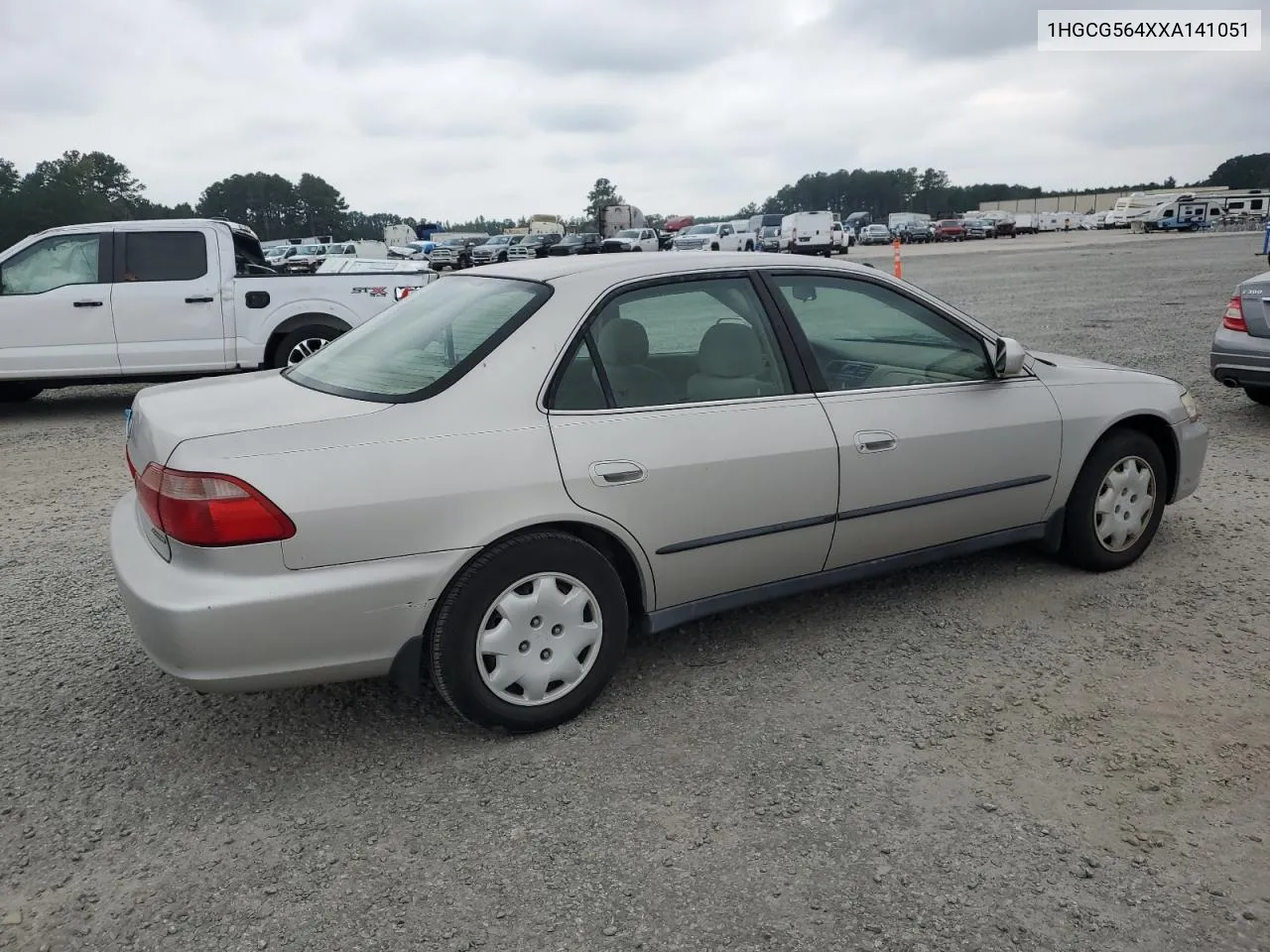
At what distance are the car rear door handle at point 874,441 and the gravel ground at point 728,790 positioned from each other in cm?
77

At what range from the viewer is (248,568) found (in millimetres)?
2826

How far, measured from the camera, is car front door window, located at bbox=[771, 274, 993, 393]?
385 centimetres

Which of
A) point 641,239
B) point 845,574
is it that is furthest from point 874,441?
point 641,239

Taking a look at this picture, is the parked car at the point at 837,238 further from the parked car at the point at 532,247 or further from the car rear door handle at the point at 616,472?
the car rear door handle at the point at 616,472

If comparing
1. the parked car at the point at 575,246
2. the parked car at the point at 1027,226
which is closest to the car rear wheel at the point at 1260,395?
the parked car at the point at 575,246

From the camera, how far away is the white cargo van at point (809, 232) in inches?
1655

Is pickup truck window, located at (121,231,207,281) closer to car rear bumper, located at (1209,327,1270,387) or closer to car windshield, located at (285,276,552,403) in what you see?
car windshield, located at (285,276,552,403)

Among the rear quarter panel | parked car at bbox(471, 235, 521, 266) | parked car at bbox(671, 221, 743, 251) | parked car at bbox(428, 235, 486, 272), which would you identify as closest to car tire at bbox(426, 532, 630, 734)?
the rear quarter panel

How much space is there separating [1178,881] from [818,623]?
5.83 ft

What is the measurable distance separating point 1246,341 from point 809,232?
36543 millimetres

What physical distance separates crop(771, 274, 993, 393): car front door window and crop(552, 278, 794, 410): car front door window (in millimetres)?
181

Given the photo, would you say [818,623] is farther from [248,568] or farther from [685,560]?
[248,568]

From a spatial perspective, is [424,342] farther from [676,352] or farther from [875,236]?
[875,236]

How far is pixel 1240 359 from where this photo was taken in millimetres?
7176
